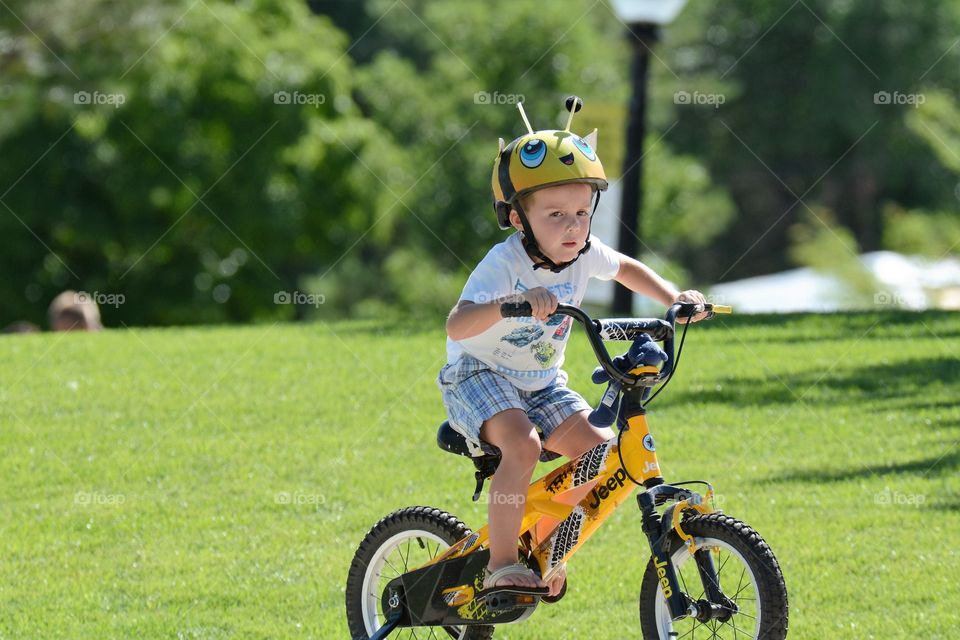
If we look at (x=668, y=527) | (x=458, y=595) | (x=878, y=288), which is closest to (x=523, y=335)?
(x=668, y=527)

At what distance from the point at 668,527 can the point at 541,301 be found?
0.83m

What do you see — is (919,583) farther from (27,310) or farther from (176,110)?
(27,310)

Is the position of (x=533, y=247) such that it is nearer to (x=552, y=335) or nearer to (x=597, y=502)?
(x=552, y=335)

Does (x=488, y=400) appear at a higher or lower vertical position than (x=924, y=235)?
lower

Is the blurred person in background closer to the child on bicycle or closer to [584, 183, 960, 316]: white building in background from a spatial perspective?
[584, 183, 960, 316]: white building in background

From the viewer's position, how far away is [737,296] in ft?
91.6

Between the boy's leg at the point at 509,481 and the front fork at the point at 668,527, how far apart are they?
1.15 ft

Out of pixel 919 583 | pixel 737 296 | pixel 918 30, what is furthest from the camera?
pixel 918 30

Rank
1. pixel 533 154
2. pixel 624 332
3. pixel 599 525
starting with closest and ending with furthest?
1. pixel 624 332
2. pixel 533 154
3. pixel 599 525

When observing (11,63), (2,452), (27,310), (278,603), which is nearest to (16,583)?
(278,603)

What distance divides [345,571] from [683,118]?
40367 millimetres

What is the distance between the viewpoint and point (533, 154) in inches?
177

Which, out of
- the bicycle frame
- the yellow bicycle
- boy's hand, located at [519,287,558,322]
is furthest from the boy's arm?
boy's hand, located at [519,287,558,322]

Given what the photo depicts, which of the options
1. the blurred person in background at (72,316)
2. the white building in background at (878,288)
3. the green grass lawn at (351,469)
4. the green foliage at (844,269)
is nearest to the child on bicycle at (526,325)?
the green grass lawn at (351,469)
